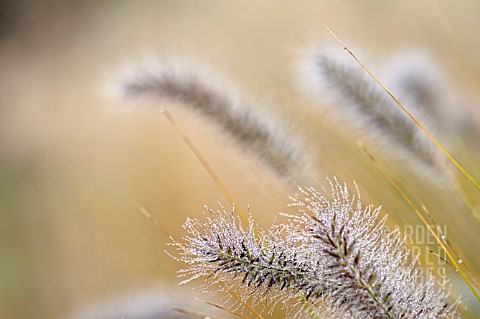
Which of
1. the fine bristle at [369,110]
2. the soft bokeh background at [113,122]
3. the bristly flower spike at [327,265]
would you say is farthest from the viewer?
the soft bokeh background at [113,122]

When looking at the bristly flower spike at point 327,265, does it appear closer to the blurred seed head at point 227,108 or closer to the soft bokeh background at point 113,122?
the blurred seed head at point 227,108

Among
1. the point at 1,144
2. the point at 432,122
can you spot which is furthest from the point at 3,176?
the point at 432,122

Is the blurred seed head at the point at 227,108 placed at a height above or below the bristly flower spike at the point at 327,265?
above

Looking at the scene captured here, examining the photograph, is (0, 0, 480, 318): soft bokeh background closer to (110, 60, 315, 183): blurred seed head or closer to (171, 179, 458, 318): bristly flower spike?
(110, 60, 315, 183): blurred seed head

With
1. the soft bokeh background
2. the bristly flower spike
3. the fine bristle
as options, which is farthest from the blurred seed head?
the soft bokeh background

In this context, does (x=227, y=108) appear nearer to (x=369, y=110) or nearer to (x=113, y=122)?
(x=369, y=110)

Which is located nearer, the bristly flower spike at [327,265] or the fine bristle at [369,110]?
the bristly flower spike at [327,265]

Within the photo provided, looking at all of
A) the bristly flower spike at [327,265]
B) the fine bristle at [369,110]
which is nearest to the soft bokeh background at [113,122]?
the fine bristle at [369,110]

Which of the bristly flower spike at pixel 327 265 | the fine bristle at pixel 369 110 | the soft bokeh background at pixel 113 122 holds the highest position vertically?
the soft bokeh background at pixel 113 122
